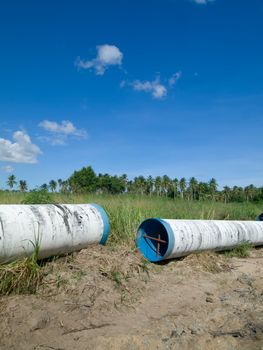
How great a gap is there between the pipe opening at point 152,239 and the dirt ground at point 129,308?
646mm

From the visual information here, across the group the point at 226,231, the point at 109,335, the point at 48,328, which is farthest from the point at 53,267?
the point at 226,231

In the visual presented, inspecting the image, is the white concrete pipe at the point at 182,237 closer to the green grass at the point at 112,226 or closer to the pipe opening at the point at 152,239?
the pipe opening at the point at 152,239

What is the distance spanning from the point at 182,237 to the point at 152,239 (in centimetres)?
84

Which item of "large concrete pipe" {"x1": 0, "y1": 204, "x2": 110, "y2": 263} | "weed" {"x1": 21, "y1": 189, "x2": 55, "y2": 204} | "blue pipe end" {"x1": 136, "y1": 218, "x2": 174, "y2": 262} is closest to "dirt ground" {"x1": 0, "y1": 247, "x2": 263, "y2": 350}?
"large concrete pipe" {"x1": 0, "y1": 204, "x2": 110, "y2": 263}

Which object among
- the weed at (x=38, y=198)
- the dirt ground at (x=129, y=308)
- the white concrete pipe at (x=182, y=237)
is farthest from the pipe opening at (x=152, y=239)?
the weed at (x=38, y=198)

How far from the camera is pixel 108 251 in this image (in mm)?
5582

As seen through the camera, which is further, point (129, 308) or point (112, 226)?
point (112, 226)

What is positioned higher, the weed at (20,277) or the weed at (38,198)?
the weed at (38,198)

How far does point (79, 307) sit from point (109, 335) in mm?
666

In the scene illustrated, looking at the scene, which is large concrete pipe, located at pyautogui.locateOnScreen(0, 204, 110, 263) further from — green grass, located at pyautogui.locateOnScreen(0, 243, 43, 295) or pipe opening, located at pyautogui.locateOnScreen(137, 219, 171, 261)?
pipe opening, located at pyautogui.locateOnScreen(137, 219, 171, 261)

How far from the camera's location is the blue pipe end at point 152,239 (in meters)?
6.47

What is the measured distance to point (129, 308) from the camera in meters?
4.17

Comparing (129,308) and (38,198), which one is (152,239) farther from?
(129,308)

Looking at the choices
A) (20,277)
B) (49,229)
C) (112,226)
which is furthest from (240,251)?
(20,277)
